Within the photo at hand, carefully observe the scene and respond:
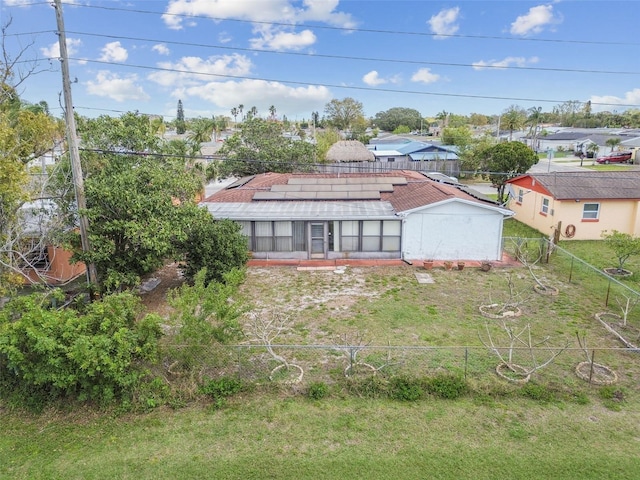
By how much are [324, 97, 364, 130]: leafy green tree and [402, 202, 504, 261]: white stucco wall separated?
79.5 metres

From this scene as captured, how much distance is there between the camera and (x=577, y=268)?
19.0 metres

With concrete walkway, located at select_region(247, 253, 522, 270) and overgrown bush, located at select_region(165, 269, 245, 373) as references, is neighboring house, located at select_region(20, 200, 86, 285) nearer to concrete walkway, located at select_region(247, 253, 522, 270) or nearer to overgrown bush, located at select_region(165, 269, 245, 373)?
concrete walkway, located at select_region(247, 253, 522, 270)

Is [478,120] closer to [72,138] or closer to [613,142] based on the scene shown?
[613,142]

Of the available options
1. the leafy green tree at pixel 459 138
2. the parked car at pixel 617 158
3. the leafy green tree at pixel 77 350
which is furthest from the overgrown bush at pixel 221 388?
the parked car at pixel 617 158

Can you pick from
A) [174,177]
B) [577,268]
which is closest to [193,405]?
[174,177]

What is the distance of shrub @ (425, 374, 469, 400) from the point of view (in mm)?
10125

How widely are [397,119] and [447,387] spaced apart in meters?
119

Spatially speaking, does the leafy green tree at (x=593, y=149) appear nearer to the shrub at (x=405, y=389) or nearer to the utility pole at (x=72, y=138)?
the shrub at (x=405, y=389)

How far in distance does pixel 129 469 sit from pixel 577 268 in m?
18.3

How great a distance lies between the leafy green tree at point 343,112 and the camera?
312 ft

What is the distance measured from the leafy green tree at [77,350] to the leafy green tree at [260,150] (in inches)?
946

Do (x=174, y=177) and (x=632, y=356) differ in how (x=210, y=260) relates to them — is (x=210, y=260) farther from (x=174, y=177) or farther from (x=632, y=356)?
(x=632, y=356)

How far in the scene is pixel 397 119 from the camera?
400ft

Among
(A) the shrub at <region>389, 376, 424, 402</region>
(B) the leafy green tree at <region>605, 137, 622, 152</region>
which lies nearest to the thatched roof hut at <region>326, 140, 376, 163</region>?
(B) the leafy green tree at <region>605, 137, 622, 152</region>
